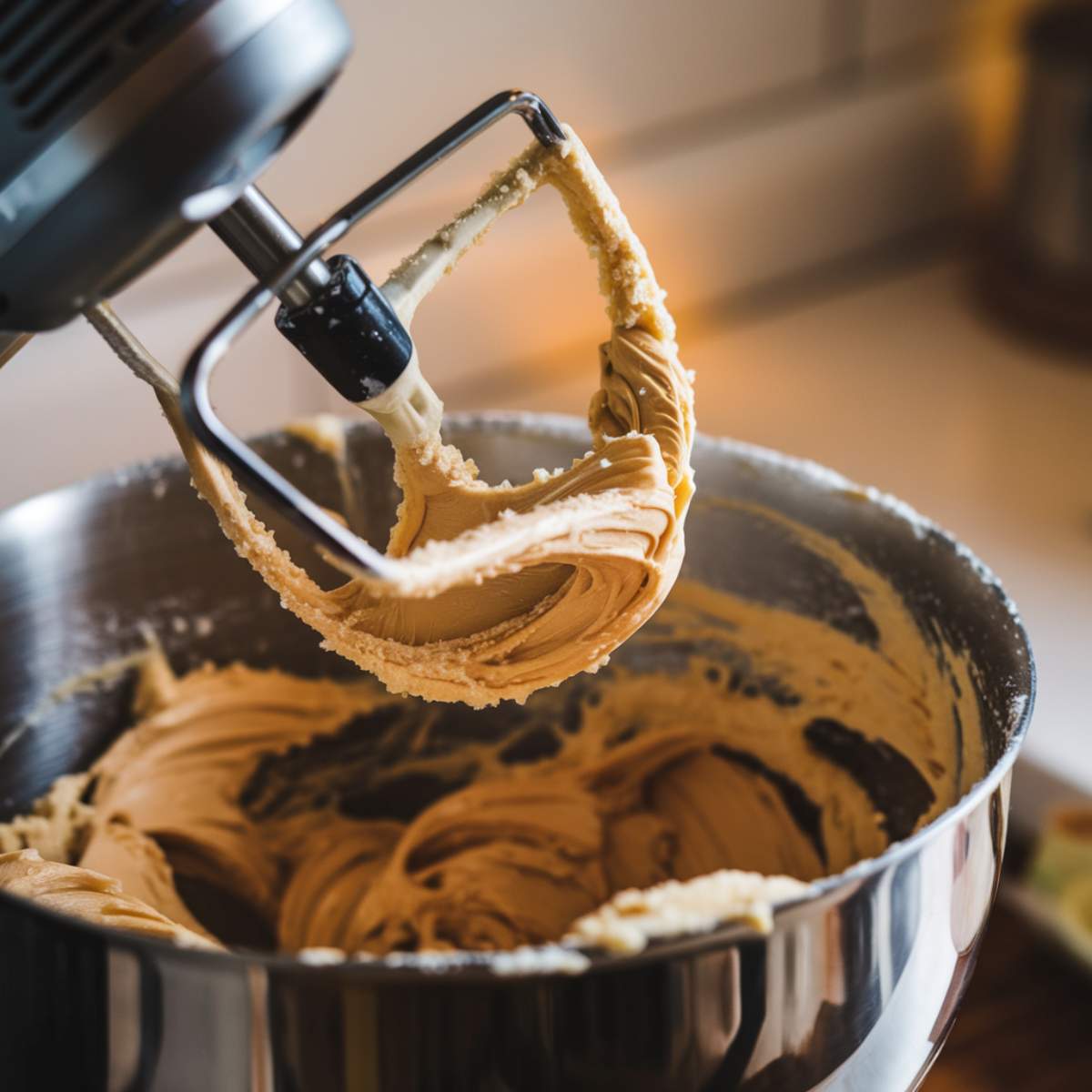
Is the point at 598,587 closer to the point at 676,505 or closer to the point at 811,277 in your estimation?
the point at 676,505

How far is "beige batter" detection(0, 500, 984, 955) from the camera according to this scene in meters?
0.73

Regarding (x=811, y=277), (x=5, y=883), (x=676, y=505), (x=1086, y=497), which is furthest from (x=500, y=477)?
(x=811, y=277)

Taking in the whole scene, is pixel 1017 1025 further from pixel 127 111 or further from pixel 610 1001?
pixel 127 111

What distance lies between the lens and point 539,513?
1.69ft

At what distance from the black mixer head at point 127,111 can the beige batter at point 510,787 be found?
1.25ft

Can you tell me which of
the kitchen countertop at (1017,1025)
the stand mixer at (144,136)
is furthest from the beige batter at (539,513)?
the kitchen countertop at (1017,1025)

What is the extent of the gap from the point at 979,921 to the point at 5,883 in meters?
0.35

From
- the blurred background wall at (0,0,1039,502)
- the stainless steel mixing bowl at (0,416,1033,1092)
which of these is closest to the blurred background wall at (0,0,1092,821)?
the blurred background wall at (0,0,1039,502)

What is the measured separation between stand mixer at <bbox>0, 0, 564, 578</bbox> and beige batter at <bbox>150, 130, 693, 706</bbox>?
12 centimetres

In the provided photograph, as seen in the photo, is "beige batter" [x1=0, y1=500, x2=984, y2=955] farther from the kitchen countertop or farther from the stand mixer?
the stand mixer

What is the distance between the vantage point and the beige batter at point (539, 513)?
533 mm

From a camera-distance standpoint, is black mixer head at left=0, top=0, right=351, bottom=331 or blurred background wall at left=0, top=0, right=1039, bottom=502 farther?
blurred background wall at left=0, top=0, right=1039, bottom=502

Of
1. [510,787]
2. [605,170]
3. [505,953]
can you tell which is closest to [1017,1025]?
[510,787]

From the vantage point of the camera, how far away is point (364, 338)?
1.59 feet
